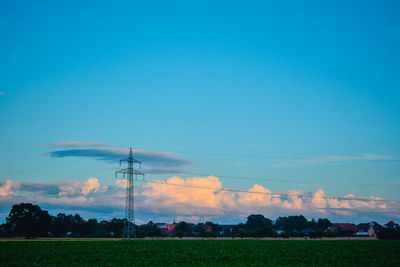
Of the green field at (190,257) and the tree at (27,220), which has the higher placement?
the tree at (27,220)

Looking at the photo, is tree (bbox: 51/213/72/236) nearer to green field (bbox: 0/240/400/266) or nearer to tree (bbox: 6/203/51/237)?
tree (bbox: 6/203/51/237)

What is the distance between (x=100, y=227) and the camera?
175 m

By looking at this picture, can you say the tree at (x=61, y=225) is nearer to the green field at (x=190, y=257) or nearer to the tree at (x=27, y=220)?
the tree at (x=27, y=220)

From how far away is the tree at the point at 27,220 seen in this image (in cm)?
13212

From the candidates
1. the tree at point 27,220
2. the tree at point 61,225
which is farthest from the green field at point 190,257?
the tree at point 61,225

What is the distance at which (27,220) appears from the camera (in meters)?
133

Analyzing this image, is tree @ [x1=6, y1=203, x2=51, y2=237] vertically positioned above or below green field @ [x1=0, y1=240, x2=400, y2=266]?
above

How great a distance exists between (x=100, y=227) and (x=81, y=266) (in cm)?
14770

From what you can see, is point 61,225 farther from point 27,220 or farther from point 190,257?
point 190,257

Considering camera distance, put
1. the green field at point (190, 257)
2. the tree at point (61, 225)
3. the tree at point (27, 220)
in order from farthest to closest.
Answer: the tree at point (61, 225) < the tree at point (27, 220) < the green field at point (190, 257)

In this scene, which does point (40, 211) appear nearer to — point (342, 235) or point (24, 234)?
point (24, 234)

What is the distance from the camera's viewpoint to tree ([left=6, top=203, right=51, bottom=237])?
132m

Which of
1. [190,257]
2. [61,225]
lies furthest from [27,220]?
[190,257]

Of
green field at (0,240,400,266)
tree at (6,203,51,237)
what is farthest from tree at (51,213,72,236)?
green field at (0,240,400,266)
